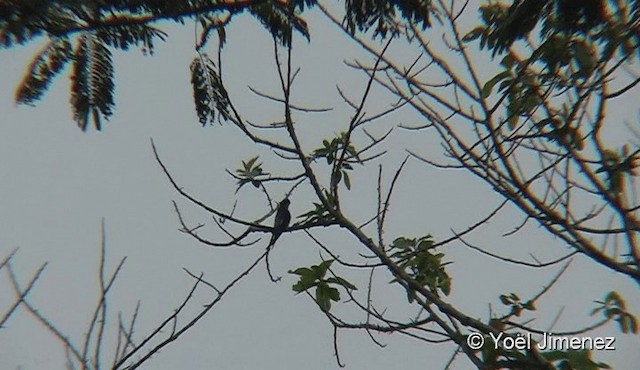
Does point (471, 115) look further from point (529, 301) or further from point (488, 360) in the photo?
point (488, 360)

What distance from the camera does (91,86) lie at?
4.20 feet

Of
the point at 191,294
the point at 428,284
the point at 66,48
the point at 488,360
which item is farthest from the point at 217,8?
the point at 428,284

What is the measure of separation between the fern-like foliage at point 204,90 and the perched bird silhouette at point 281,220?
974 mm

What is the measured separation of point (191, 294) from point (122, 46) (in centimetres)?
95

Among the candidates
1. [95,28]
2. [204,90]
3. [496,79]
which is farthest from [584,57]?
[95,28]

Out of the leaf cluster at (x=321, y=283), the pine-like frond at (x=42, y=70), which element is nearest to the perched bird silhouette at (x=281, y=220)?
the leaf cluster at (x=321, y=283)

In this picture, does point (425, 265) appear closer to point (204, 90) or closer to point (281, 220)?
point (281, 220)

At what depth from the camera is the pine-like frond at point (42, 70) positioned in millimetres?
Result: 1204

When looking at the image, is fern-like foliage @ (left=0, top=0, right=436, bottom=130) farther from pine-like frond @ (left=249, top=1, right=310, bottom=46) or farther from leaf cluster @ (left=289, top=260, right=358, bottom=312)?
leaf cluster @ (left=289, top=260, right=358, bottom=312)

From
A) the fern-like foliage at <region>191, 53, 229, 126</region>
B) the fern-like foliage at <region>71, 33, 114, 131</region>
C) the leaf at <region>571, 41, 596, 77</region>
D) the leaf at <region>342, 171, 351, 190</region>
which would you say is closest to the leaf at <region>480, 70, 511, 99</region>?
the leaf at <region>571, 41, 596, 77</region>

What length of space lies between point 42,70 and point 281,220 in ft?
4.49

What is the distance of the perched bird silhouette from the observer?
8.00 feet

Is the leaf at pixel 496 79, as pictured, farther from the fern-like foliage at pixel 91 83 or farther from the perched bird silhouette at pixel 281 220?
the fern-like foliage at pixel 91 83

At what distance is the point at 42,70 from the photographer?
3.99ft
